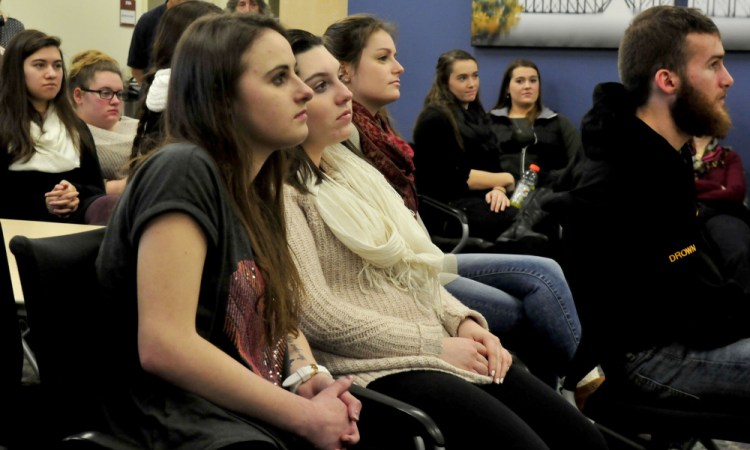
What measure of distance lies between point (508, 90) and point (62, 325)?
458cm

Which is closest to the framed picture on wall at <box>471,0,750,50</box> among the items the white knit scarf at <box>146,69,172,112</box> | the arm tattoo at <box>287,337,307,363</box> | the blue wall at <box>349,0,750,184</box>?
the blue wall at <box>349,0,750,184</box>

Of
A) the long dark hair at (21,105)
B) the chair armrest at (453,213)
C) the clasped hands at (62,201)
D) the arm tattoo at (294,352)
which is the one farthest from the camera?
the chair armrest at (453,213)

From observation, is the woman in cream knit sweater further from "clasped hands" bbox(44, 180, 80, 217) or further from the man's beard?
"clasped hands" bbox(44, 180, 80, 217)

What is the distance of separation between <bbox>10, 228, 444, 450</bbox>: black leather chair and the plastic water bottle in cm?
364

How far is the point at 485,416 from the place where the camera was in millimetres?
1799

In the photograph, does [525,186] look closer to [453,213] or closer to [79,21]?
[453,213]

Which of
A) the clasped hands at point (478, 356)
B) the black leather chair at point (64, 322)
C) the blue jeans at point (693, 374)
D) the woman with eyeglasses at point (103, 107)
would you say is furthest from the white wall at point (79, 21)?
the black leather chair at point (64, 322)

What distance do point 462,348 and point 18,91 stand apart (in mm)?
2453

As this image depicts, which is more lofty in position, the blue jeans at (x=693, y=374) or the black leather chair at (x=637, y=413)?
the blue jeans at (x=693, y=374)

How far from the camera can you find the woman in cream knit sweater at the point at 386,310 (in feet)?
6.03

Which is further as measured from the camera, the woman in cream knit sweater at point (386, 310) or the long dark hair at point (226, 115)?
the woman in cream knit sweater at point (386, 310)

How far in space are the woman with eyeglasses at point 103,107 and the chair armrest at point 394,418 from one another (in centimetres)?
280

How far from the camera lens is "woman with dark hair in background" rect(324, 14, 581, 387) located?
255 cm

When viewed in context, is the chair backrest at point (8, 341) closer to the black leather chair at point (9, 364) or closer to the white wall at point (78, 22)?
the black leather chair at point (9, 364)
